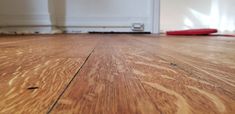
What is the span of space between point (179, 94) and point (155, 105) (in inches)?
1.8

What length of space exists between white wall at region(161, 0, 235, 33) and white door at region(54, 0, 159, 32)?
2189 millimetres

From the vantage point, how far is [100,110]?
24cm

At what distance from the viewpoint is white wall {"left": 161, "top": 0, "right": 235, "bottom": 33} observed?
16.3 ft

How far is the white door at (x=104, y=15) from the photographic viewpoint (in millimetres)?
2768

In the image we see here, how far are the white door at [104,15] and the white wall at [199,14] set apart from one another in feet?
7.18

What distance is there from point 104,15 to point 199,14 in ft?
8.66

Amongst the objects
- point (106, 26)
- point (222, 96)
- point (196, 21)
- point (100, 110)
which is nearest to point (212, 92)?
point (222, 96)

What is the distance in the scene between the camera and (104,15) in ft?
9.16

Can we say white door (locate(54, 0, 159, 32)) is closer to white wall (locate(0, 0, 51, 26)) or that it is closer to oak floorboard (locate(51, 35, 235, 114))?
white wall (locate(0, 0, 51, 26))

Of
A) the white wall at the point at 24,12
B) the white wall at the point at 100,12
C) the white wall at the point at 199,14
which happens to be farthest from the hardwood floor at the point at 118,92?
the white wall at the point at 199,14

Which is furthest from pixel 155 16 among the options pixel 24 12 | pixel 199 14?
pixel 199 14

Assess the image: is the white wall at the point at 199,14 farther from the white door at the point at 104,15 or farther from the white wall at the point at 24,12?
the white wall at the point at 24,12

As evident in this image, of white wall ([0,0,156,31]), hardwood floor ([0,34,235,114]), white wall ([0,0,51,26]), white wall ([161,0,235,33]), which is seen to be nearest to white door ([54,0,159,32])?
white wall ([0,0,156,31])

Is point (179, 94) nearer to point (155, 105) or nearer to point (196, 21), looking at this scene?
point (155, 105)
